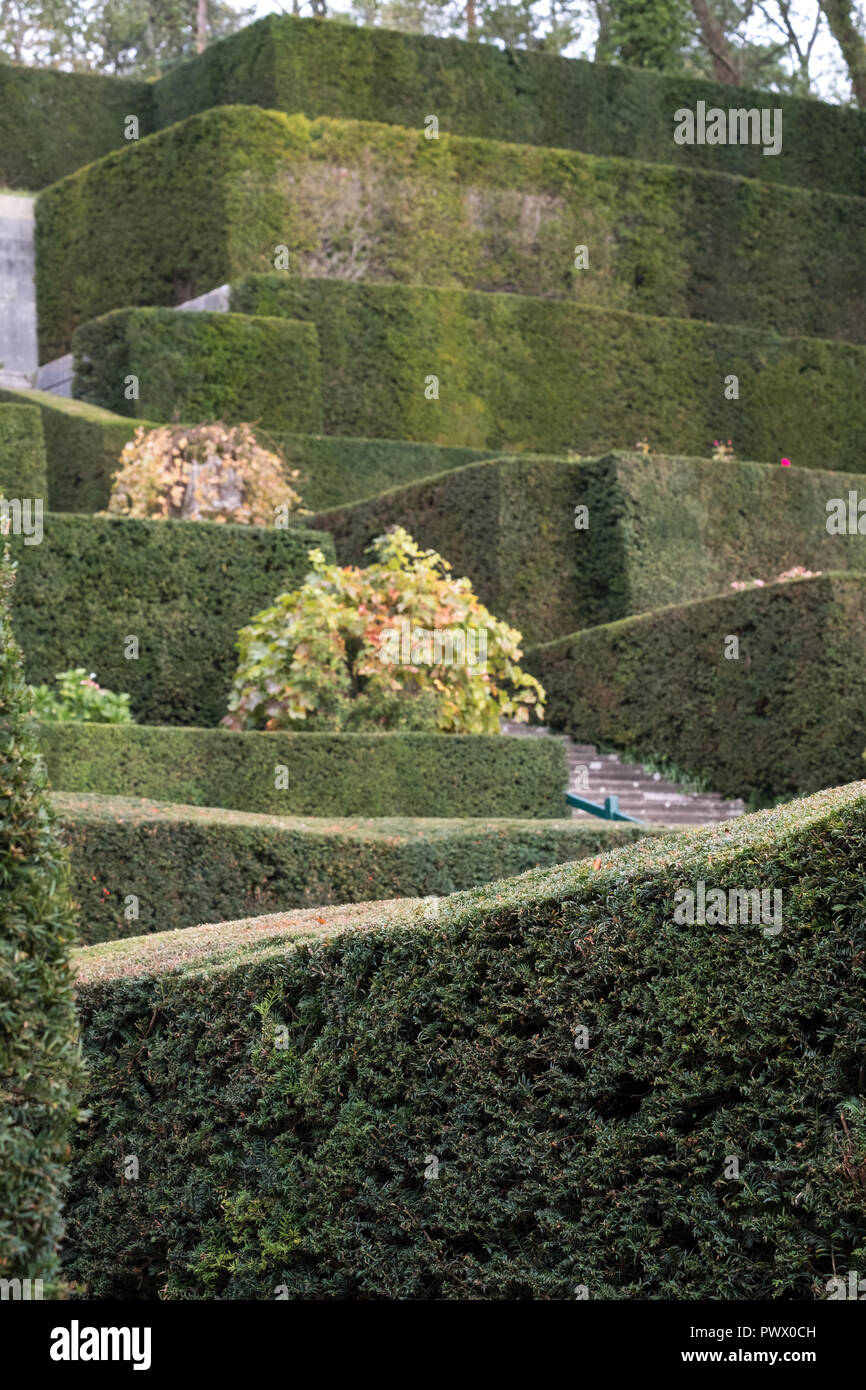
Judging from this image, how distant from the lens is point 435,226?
23469 mm

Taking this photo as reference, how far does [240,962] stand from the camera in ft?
14.0

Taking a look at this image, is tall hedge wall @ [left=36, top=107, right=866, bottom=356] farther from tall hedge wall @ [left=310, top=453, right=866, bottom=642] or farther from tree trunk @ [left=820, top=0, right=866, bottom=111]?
tall hedge wall @ [left=310, top=453, right=866, bottom=642]

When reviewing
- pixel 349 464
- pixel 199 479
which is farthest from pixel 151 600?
pixel 349 464

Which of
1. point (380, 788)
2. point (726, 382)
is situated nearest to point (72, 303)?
point (726, 382)

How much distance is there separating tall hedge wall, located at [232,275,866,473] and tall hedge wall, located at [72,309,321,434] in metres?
0.84

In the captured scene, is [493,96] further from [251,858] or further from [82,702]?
[251,858]

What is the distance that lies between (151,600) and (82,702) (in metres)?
1.46

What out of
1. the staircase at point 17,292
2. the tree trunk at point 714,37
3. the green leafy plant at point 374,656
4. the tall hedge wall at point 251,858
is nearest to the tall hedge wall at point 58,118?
the staircase at point 17,292

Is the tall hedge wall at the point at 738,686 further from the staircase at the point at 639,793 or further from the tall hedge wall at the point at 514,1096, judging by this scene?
the tall hedge wall at the point at 514,1096

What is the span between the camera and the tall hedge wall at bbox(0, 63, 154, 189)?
2698cm

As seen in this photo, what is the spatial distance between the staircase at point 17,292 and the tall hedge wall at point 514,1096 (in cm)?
2206

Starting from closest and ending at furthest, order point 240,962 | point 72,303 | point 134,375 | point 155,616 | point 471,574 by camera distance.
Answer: point 240,962 < point 155,616 < point 471,574 < point 134,375 < point 72,303

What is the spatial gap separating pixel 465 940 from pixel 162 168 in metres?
21.1
